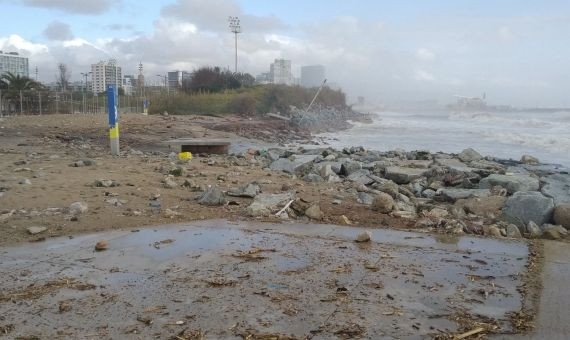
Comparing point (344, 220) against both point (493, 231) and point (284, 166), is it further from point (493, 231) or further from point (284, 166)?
point (284, 166)

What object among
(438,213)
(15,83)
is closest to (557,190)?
(438,213)

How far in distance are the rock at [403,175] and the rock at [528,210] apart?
4.35 m

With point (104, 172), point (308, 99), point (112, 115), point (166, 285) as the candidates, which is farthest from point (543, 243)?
point (308, 99)

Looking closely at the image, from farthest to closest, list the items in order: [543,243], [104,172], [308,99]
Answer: [308,99]
[104,172]
[543,243]

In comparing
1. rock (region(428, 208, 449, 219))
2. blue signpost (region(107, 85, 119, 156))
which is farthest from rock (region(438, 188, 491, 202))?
blue signpost (region(107, 85, 119, 156))

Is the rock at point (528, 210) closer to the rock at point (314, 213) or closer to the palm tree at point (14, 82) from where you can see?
the rock at point (314, 213)

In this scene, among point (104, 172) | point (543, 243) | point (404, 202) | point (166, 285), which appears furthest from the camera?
point (104, 172)

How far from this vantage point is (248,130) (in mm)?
30500

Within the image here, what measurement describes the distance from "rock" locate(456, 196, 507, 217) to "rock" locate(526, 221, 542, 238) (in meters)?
0.79

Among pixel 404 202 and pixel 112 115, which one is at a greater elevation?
pixel 112 115

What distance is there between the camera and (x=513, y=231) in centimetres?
614

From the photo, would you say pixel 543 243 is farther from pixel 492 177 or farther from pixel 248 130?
pixel 248 130

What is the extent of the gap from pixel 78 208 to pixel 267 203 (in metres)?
2.33

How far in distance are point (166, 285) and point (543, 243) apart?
12.5 ft
